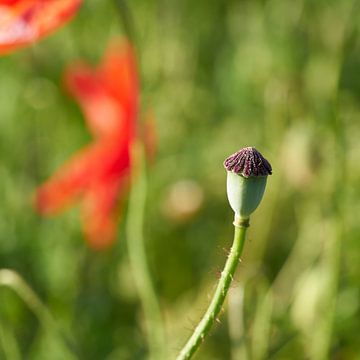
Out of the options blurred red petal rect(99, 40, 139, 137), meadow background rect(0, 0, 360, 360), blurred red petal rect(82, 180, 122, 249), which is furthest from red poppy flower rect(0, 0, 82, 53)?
blurred red petal rect(82, 180, 122, 249)

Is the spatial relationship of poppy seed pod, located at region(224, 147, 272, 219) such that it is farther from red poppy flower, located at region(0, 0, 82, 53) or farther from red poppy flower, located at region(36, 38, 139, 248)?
red poppy flower, located at region(36, 38, 139, 248)

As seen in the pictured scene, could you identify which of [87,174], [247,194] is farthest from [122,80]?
[247,194]

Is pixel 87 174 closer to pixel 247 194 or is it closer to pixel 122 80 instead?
pixel 122 80

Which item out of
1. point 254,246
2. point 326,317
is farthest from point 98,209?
point 326,317

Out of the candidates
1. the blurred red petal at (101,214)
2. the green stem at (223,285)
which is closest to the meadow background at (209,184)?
the blurred red petal at (101,214)

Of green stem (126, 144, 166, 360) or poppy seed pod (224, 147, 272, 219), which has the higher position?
green stem (126, 144, 166, 360)

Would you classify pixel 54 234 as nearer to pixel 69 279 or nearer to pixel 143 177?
pixel 69 279
